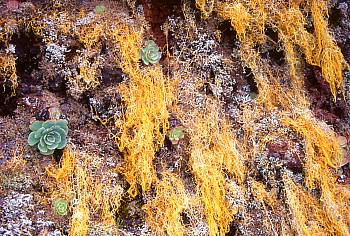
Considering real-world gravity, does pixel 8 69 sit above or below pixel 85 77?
below

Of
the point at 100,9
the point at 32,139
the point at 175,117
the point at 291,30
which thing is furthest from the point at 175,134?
the point at 291,30

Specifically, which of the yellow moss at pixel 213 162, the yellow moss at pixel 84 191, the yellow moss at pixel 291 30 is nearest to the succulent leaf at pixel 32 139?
the yellow moss at pixel 84 191

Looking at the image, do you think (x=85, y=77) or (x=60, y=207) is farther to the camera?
(x=85, y=77)

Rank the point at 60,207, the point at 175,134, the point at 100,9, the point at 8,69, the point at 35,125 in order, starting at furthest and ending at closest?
1. the point at 100,9
2. the point at 175,134
3. the point at 8,69
4. the point at 35,125
5. the point at 60,207

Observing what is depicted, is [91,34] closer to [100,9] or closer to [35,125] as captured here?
[100,9]

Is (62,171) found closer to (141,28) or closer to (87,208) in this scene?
(87,208)

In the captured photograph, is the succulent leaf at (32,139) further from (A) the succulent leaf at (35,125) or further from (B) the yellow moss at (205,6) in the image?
(B) the yellow moss at (205,6)

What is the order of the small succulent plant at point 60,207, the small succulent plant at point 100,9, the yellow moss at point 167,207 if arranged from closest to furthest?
the small succulent plant at point 60,207, the yellow moss at point 167,207, the small succulent plant at point 100,9
